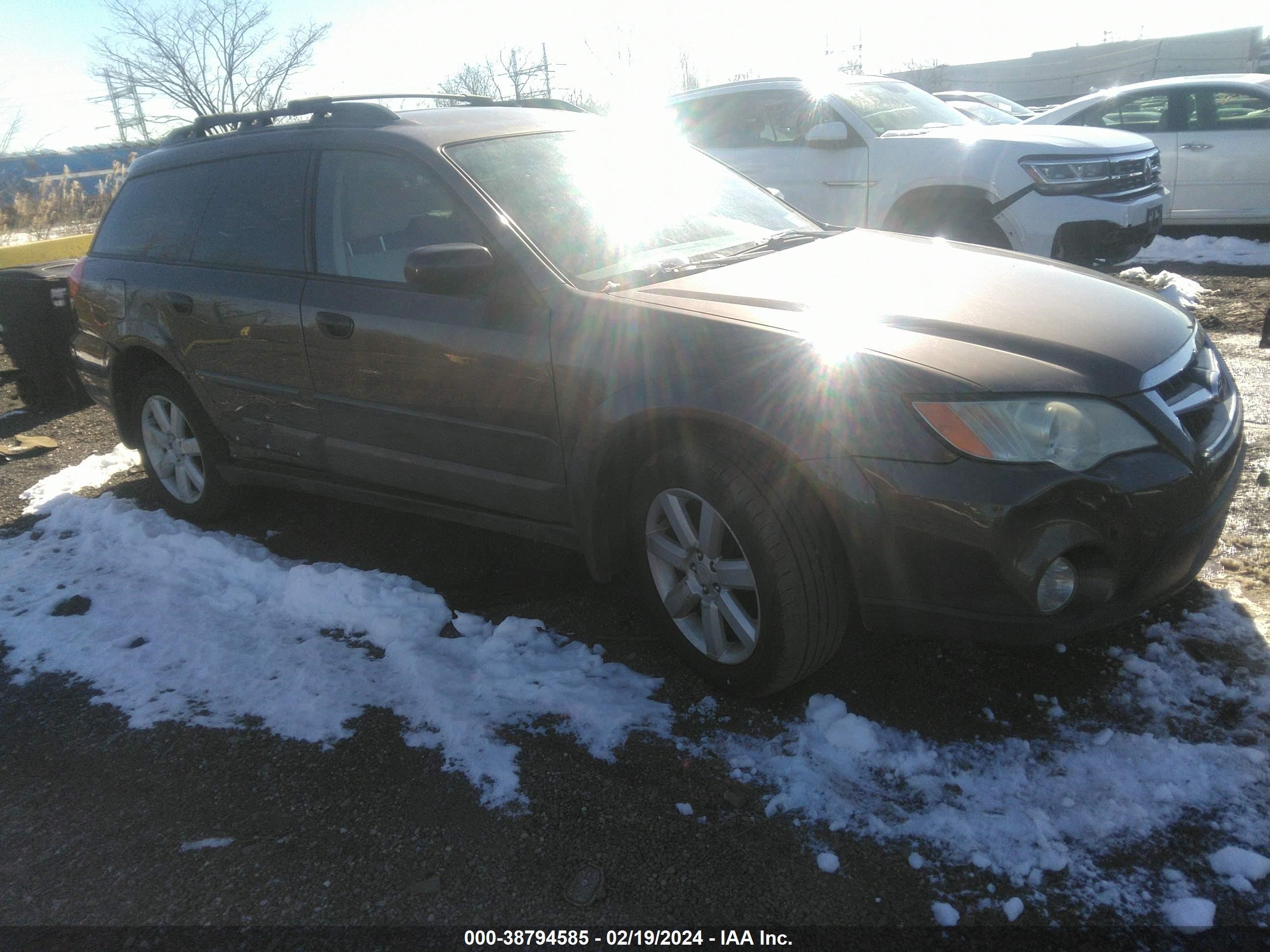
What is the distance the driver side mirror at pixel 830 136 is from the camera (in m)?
7.13

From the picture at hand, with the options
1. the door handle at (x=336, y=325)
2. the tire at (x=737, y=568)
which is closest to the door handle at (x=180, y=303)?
the door handle at (x=336, y=325)

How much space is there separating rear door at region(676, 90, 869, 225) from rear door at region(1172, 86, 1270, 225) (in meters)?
4.46

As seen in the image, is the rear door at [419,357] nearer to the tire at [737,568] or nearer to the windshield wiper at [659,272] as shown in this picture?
the windshield wiper at [659,272]

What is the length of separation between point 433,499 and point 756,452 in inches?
57.7

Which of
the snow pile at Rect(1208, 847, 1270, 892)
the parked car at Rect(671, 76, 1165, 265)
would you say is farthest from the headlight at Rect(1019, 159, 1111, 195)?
the snow pile at Rect(1208, 847, 1270, 892)

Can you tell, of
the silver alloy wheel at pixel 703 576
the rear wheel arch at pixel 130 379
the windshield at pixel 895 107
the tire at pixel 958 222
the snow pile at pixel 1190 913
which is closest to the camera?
the snow pile at pixel 1190 913

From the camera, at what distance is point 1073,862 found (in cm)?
214

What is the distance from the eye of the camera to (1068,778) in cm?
240

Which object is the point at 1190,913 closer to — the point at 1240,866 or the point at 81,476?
the point at 1240,866

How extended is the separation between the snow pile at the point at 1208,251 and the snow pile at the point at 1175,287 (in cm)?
→ 153

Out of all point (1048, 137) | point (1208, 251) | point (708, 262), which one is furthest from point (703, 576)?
point (1208, 251)

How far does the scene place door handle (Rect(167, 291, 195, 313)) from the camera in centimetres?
414

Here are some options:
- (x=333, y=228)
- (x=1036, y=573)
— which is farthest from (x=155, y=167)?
(x=1036, y=573)

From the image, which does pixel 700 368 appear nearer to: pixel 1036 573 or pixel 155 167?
pixel 1036 573
